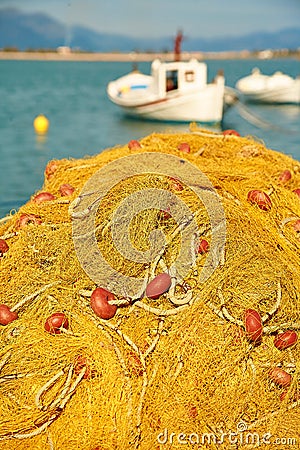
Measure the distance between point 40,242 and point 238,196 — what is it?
129cm

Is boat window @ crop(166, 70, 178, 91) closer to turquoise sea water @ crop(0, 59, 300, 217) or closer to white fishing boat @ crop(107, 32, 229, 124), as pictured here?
white fishing boat @ crop(107, 32, 229, 124)

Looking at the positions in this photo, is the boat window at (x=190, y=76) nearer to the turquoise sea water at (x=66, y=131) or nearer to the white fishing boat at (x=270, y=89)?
the turquoise sea water at (x=66, y=131)

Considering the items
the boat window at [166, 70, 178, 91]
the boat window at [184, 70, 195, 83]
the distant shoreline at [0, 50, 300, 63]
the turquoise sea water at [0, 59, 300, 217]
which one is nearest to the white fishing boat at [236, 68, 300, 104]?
the turquoise sea water at [0, 59, 300, 217]

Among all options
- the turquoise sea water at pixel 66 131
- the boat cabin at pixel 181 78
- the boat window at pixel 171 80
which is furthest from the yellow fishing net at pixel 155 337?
the boat window at pixel 171 80

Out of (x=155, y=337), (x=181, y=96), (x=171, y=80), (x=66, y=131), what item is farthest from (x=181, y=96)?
(x=155, y=337)

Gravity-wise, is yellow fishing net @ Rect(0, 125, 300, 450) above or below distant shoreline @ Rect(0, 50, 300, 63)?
above

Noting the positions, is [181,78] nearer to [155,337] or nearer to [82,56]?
[155,337]

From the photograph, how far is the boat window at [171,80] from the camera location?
2350 centimetres

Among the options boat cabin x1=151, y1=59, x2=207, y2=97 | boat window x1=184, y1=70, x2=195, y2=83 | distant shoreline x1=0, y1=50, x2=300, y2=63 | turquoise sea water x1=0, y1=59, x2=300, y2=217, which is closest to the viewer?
turquoise sea water x1=0, y1=59, x2=300, y2=217

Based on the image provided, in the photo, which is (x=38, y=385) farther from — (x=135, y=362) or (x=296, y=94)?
(x=296, y=94)

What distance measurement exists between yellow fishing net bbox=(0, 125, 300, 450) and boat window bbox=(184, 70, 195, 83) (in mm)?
20623

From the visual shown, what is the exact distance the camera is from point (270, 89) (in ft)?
112

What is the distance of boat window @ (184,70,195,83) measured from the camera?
76.8 ft

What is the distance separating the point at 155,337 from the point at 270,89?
32867 millimetres
